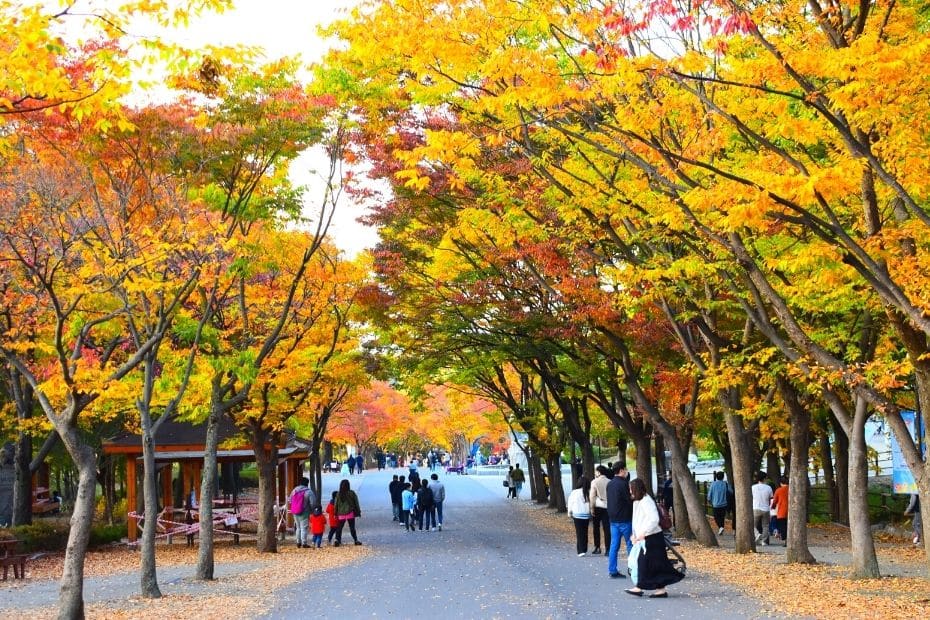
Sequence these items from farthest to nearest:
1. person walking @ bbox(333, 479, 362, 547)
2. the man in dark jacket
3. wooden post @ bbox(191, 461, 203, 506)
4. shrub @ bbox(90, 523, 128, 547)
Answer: wooden post @ bbox(191, 461, 203, 506)
shrub @ bbox(90, 523, 128, 547)
person walking @ bbox(333, 479, 362, 547)
the man in dark jacket

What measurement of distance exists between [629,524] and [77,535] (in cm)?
731

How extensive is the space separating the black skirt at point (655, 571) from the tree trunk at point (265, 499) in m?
11.9

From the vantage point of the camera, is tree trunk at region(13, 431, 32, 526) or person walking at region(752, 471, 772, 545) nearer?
person walking at region(752, 471, 772, 545)

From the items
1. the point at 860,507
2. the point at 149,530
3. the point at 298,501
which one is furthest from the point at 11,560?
the point at 860,507

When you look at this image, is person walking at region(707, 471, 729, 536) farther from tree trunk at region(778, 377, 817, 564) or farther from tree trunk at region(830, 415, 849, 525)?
tree trunk at region(778, 377, 817, 564)

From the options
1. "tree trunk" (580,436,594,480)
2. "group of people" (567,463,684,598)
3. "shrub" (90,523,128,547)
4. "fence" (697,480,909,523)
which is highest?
"tree trunk" (580,436,594,480)

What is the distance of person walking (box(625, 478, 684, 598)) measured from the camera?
12.2 meters

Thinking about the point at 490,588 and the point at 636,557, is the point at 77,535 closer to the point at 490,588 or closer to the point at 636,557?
the point at 490,588

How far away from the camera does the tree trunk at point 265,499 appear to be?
22.2m

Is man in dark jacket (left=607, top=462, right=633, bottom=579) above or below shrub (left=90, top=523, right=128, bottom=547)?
above

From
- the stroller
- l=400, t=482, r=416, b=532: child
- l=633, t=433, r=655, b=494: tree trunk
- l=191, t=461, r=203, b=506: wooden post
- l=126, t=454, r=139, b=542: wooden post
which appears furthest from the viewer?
l=191, t=461, r=203, b=506: wooden post

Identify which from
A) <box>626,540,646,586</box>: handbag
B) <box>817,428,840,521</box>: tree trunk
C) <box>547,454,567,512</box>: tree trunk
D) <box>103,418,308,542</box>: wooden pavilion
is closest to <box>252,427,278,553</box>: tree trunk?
<box>103,418,308,542</box>: wooden pavilion

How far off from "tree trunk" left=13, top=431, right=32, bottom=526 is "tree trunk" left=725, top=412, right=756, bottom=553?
1612 centimetres

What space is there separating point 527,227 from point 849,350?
532cm
